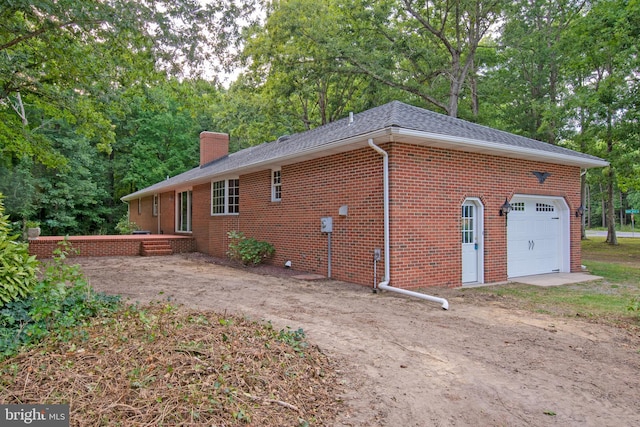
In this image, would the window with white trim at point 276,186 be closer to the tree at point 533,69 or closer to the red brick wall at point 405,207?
the red brick wall at point 405,207

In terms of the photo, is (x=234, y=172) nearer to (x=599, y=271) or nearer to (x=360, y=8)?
(x=360, y=8)

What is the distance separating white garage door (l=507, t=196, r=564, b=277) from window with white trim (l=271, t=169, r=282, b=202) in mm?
6325

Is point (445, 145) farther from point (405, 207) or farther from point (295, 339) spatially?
point (295, 339)

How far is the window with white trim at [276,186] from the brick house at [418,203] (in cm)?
4

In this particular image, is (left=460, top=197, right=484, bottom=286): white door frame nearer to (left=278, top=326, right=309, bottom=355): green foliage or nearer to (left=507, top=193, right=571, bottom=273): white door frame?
(left=507, top=193, right=571, bottom=273): white door frame

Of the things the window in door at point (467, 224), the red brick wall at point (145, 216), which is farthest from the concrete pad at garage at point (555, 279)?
the red brick wall at point (145, 216)

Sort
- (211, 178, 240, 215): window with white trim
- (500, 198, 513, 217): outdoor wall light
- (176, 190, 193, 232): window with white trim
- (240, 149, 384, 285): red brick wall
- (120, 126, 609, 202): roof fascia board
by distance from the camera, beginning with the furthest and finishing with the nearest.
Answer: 1. (176, 190, 193, 232): window with white trim
2. (211, 178, 240, 215): window with white trim
3. (500, 198, 513, 217): outdoor wall light
4. (240, 149, 384, 285): red brick wall
5. (120, 126, 609, 202): roof fascia board

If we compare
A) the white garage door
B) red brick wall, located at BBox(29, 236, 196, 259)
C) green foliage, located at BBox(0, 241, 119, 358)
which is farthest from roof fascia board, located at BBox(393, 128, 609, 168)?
red brick wall, located at BBox(29, 236, 196, 259)

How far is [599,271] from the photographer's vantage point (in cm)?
1181

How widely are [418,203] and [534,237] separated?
4.66 m

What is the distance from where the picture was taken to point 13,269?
3.84 metres

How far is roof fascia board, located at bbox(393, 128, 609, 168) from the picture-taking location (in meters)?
7.81

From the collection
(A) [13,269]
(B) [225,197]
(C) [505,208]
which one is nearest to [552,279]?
(C) [505,208]

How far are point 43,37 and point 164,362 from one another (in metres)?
8.65
